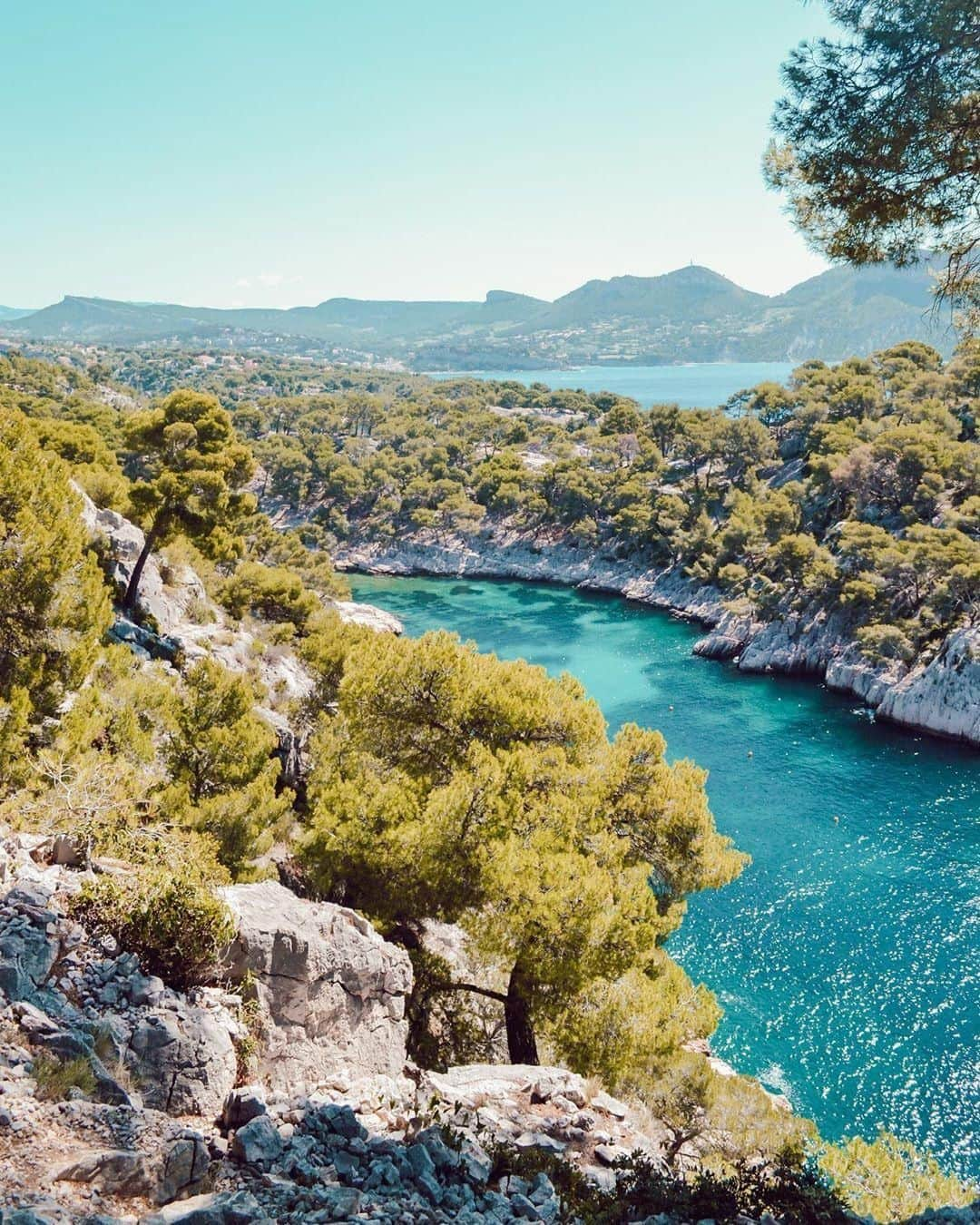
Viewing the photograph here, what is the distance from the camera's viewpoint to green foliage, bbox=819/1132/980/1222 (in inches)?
357

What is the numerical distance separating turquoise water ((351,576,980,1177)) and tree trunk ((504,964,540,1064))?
9598mm

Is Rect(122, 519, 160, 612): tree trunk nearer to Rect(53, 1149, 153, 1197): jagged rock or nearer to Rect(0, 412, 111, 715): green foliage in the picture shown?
Rect(0, 412, 111, 715): green foliage

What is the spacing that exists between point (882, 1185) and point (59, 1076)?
9.60 metres

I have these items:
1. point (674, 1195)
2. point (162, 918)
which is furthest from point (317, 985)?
point (674, 1195)

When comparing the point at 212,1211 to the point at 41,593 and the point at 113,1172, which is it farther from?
the point at 41,593

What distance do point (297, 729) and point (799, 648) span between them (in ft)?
112

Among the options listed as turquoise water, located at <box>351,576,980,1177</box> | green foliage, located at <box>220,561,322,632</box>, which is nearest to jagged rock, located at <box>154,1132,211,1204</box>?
turquoise water, located at <box>351,576,980,1177</box>

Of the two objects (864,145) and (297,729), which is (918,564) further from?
(864,145)

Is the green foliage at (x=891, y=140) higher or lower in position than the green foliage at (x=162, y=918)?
higher

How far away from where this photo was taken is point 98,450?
32.7 meters

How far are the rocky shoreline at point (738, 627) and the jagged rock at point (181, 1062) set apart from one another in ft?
122

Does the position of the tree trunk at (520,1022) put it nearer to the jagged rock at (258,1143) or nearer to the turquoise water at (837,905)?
the jagged rock at (258,1143)

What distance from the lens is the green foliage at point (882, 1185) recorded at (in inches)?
357

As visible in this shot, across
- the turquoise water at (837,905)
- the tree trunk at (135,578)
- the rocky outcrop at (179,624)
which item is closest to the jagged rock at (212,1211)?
the turquoise water at (837,905)
